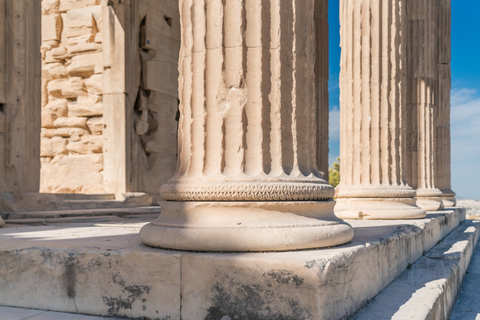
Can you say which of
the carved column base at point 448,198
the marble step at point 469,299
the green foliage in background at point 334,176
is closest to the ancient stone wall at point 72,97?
the marble step at point 469,299

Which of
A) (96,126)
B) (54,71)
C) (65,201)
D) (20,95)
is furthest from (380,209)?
(54,71)

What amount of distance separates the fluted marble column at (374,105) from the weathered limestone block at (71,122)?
6.22 m

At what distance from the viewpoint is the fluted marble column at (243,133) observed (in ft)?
10.4

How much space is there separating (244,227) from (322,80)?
1186cm

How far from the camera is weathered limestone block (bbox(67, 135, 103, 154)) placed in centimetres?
1092

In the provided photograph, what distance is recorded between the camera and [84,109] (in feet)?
36.1

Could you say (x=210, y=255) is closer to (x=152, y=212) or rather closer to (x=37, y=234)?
(x=37, y=234)

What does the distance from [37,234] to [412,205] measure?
5232mm

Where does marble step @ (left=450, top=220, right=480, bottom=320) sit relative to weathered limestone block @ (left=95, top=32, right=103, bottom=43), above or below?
below

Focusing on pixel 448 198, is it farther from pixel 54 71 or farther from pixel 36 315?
pixel 36 315

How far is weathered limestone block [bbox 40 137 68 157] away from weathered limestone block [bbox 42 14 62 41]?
92.5 inches

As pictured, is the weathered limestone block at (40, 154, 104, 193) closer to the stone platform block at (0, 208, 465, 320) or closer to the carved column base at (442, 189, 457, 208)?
the stone platform block at (0, 208, 465, 320)

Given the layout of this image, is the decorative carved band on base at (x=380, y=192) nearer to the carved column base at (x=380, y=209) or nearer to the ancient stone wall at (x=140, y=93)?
the carved column base at (x=380, y=209)

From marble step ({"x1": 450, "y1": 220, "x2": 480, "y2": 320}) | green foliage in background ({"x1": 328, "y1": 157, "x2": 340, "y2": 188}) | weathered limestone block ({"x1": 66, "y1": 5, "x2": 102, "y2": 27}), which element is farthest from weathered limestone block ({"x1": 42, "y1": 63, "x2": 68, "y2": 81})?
green foliage in background ({"x1": 328, "y1": 157, "x2": 340, "y2": 188})
